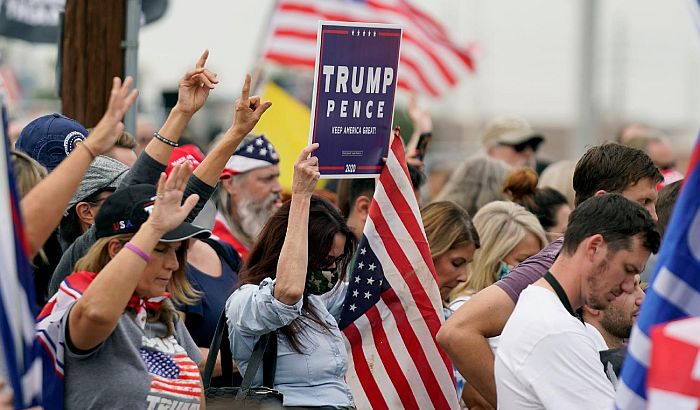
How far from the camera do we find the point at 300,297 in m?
5.16

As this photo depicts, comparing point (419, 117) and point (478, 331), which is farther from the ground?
point (419, 117)

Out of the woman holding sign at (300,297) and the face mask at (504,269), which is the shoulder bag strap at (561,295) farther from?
the face mask at (504,269)

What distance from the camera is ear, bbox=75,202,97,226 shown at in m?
5.51

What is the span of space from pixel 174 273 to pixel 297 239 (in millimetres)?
530

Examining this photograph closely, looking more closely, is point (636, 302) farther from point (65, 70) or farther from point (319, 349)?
point (65, 70)

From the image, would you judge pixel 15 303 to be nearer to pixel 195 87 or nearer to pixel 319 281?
pixel 195 87

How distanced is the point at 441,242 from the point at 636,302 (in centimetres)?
135

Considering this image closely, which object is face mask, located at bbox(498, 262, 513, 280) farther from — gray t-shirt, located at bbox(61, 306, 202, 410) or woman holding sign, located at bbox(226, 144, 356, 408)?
gray t-shirt, located at bbox(61, 306, 202, 410)

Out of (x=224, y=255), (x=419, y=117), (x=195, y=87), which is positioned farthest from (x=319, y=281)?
(x=419, y=117)

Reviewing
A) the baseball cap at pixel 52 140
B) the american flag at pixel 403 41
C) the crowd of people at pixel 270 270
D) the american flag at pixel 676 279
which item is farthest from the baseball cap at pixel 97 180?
the american flag at pixel 403 41

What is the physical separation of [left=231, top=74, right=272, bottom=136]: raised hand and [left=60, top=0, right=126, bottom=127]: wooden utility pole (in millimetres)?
2321

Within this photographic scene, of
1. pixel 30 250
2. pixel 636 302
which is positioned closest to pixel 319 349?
pixel 636 302

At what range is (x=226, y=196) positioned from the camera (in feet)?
25.9

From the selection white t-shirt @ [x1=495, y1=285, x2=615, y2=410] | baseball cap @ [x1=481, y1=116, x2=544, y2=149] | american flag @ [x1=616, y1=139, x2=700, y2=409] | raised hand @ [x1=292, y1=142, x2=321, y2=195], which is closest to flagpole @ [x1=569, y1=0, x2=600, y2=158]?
baseball cap @ [x1=481, y1=116, x2=544, y2=149]
